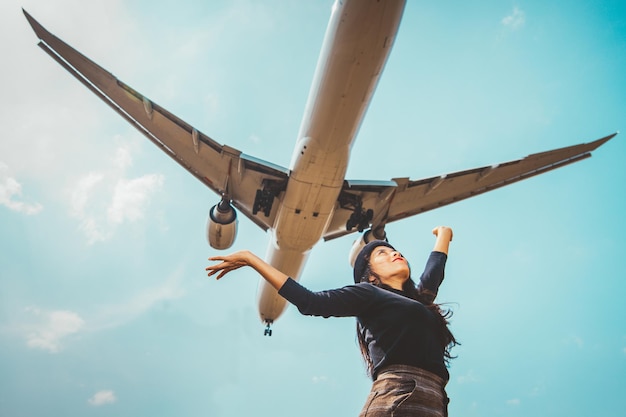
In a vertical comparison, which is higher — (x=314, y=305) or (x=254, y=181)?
(x=254, y=181)

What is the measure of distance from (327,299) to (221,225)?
14935 millimetres

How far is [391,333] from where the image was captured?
2855 millimetres

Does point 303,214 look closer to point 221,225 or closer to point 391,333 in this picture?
point 221,225

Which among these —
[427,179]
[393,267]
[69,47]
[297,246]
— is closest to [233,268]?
[393,267]

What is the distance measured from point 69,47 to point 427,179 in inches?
631

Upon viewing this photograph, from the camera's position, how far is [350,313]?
2879 millimetres

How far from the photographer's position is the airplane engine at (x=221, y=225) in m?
17.2

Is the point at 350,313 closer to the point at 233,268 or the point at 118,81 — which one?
the point at 233,268

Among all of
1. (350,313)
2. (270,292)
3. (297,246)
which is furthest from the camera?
(270,292)

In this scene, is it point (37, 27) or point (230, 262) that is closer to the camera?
point (230, 262)

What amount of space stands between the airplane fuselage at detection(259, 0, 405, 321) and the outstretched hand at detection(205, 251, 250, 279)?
34.5 ft

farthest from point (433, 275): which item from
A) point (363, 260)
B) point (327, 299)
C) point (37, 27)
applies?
point (37, 27)

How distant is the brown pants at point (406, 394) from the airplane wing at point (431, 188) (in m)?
15.4

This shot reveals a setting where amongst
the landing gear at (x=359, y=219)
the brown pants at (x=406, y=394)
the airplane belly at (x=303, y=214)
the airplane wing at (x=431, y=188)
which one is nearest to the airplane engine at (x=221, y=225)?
the airplane belly at (x=303, y=214)
